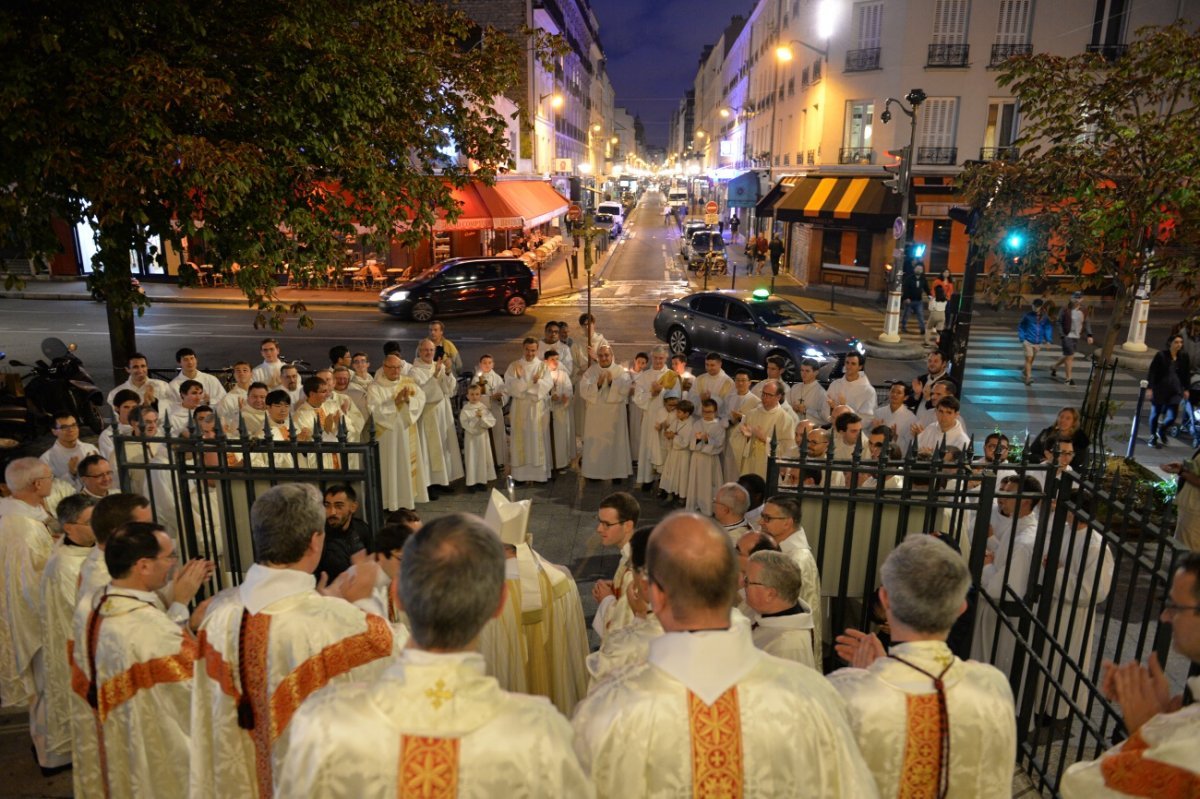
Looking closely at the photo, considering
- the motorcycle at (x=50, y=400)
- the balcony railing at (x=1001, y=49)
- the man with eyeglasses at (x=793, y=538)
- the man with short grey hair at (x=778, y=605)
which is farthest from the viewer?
the balcony railing at (x=1001, y=49)

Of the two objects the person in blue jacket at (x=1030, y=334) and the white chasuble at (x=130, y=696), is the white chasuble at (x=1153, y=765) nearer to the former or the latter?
the white chasuble at (x=130, y=696)

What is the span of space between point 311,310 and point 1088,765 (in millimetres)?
24642

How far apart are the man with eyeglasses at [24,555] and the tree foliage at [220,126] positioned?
3075mm

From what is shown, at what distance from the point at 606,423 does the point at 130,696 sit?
663 cm

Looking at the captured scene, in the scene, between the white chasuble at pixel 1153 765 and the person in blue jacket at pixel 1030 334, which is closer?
the white chasuble at pixel 1153 765

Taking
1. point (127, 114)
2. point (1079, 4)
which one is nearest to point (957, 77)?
point (1079, 4)

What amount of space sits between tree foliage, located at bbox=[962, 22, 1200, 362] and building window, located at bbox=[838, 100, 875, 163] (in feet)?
58.6

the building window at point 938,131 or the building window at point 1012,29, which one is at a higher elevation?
the building window at point 1012,29

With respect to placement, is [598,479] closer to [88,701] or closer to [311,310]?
[88,701]

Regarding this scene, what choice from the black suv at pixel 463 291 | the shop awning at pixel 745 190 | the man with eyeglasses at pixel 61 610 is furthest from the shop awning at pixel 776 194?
the man with eyeglasses at pixel 61 610

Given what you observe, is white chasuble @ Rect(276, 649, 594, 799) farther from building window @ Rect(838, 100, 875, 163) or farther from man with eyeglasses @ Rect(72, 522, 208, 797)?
building window @ Rect(838, 100, 875, 163)

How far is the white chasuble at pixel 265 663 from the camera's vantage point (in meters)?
3.00

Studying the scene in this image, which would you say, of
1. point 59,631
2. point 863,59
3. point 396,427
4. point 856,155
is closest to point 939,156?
point 856,155

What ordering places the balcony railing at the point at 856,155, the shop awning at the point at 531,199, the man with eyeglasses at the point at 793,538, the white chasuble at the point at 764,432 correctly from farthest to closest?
1. the shop awning at the point at 531,199
2. the balcony railing at the point at 856,155
3. the white chasuble at the point at 764,432
4. the man with eyeglasses at the point at 793,538
